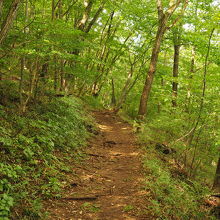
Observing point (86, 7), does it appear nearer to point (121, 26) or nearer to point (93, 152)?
point (121, 26)

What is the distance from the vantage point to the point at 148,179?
6.59m

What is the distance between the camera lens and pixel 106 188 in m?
5.88

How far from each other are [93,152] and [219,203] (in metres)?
4.85

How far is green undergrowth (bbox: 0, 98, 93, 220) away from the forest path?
0.38m

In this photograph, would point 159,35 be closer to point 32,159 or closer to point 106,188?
point 106,188

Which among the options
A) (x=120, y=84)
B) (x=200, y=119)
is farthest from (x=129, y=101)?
(x=200, y=119)

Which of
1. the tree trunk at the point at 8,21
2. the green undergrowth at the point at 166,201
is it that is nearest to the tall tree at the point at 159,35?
the green undergrowth at the point at 166,201

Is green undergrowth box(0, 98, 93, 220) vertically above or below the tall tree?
below

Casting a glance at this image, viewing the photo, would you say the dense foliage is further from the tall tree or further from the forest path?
the forest path

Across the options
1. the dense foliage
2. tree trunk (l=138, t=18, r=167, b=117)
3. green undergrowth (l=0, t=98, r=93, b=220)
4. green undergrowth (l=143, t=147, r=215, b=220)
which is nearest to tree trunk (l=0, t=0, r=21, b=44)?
the dense foliage

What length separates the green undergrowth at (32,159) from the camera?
3910 mm

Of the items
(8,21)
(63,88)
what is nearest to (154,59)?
(63,88)

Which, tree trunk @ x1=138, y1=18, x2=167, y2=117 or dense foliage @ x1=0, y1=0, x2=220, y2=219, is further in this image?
tree trunk @ x1=138, y1=18, x2=167, y2=117

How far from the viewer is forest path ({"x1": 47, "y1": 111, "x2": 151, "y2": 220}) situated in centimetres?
456
